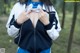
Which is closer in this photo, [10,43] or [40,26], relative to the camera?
[40,26]

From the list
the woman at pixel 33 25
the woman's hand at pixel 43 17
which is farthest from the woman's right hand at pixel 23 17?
the woman's hand at pixel 43 17

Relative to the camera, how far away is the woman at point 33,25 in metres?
2.43

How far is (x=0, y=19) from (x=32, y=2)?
10830mm

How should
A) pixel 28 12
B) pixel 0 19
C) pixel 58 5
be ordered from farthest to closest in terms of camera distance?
pixel 0 19
pixel 58 5
pixel 28 12

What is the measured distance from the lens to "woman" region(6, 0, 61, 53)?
7.98ft

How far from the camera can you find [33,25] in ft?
8.01

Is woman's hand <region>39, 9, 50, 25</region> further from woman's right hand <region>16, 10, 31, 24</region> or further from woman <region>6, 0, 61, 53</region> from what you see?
woman's right hand <region>16, 10, 31, 24</region>

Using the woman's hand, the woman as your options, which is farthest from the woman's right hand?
the woman's hand

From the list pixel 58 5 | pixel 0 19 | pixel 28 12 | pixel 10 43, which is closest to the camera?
pixel 28 12

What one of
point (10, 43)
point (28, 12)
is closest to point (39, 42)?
point (28, 12)

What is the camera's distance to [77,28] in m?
10.3

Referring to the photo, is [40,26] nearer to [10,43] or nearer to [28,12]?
[28,12]

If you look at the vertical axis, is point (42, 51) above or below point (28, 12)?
below

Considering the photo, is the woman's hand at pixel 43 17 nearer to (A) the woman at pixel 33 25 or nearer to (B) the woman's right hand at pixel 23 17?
(A) the woman at pixel 33 25
